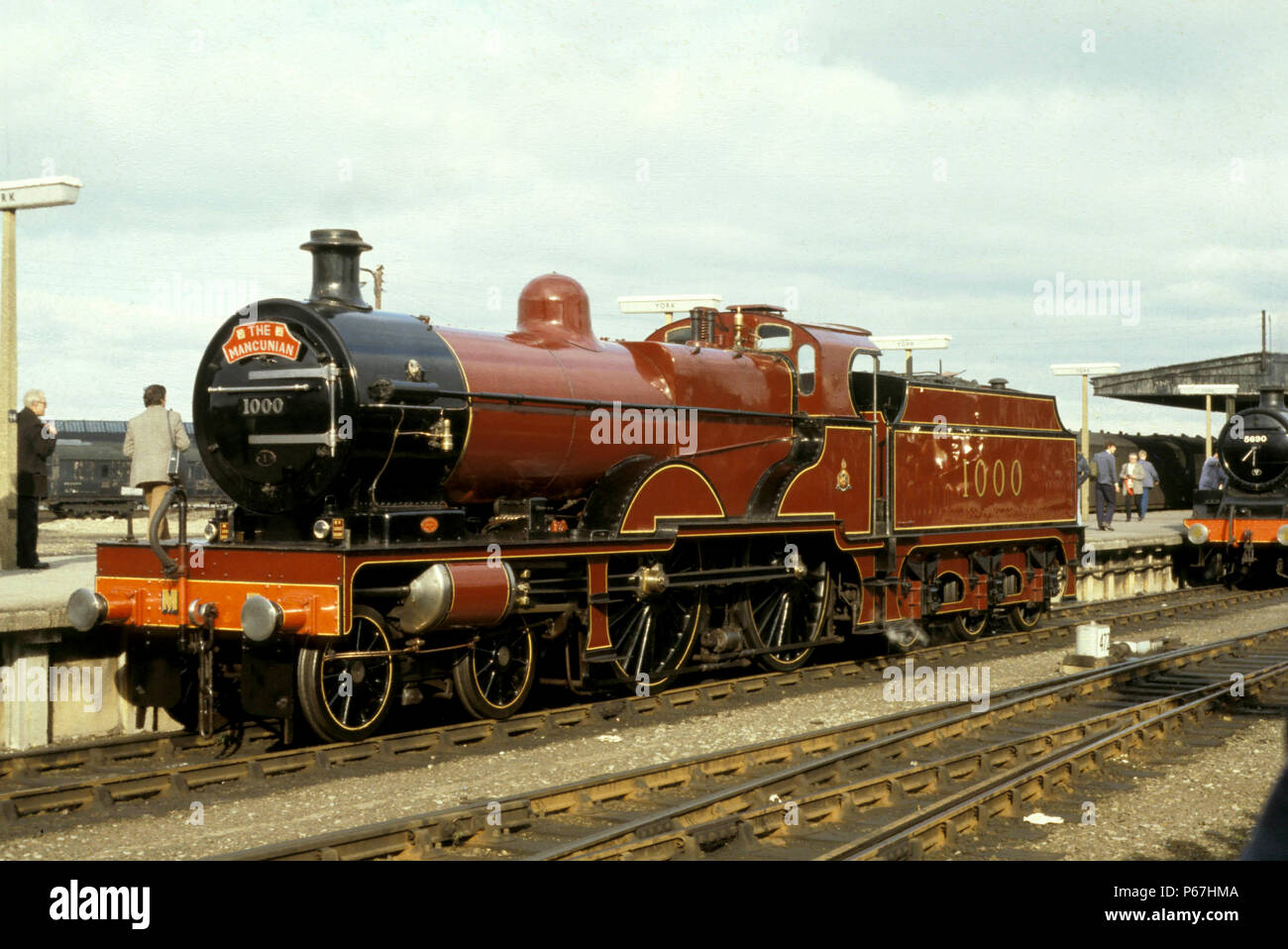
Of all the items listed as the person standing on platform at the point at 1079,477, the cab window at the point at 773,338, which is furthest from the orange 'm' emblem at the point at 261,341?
the person standing on platform at the point at 1079,477

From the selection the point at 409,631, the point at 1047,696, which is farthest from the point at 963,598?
the point at 409,631

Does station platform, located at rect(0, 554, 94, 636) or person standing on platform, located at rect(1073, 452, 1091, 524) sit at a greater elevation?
person standing on platform, located at rect(1073, 452, 1091, 524)

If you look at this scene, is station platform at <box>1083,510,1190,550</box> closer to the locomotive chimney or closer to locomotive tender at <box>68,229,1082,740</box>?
locomotive tender at <box>68,229,1082,740</box>

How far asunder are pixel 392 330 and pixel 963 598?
344 inches

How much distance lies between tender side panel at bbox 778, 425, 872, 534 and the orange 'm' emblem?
4967 millimetres

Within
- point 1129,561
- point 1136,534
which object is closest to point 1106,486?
point 1136,534

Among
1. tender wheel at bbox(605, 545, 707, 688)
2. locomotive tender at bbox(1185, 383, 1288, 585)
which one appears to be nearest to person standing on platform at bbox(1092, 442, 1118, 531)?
locomotive tender at bbox(1185, 383, 1288, 585)

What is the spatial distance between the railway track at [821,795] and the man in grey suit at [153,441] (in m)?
5.49

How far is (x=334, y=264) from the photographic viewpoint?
Result: 29.9 feet

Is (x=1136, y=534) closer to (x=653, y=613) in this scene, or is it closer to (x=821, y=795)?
(x=653, y=613)

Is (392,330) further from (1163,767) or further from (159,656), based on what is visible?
(1163,767)

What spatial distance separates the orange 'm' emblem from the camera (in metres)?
8.71

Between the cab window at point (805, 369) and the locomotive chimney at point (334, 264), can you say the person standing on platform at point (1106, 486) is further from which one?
the locomotive chimney at point (334, 264)

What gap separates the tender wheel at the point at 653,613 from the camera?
10461 millimetres
